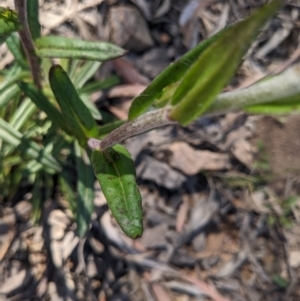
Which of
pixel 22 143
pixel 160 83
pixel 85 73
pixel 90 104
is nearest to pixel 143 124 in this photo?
pixel 160 83

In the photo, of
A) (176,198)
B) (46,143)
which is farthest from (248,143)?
(46,143)

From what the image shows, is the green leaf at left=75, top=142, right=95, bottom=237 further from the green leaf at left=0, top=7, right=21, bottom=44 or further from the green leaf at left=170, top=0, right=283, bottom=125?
the green leaf at left=170, top=0, right=283, bottom=125

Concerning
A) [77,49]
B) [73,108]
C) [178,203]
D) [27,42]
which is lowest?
[178,203]

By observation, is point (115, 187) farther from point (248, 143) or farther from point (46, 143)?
point (248, 143)

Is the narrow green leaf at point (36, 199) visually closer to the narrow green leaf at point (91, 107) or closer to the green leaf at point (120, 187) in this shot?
the narrow green leaf at point (91, 107)

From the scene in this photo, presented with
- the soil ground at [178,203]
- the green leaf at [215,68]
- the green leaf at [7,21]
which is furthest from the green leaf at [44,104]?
the green leaf at [215,68]

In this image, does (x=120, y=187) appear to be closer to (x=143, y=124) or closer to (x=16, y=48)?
(x=143, y=124)

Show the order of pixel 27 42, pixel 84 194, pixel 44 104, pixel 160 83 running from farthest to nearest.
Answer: pixel 84 194, pixel 44 104, pixel 27 42, pixel 160 83
